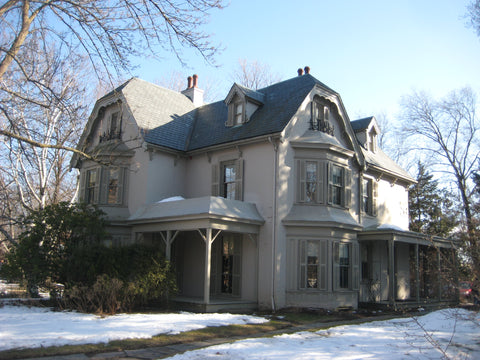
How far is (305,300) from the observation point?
15797 mm

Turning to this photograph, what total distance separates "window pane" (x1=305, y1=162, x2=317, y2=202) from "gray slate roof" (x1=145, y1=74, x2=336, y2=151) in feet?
6.72

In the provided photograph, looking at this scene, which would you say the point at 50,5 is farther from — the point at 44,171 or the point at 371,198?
the point at 371,198

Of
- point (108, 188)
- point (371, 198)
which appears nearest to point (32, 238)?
point (108, 188)

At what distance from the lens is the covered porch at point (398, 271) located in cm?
1806

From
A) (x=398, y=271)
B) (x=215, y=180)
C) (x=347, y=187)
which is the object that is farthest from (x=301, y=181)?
(x=398, y=271)

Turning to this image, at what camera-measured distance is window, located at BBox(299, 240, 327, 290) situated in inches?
632

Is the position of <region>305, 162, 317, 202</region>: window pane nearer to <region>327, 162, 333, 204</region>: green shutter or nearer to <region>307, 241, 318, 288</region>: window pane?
<region>327, 162, 333, 204</region>: green shutter

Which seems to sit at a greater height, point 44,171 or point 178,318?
point 44,171

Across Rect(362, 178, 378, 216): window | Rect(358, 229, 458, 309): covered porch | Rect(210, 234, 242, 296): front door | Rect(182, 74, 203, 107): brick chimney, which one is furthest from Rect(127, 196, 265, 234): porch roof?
Rect(182, 74, 203, 107): brick chimney

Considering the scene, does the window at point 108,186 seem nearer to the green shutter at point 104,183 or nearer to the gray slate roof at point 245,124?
the green shutter at point 104,183

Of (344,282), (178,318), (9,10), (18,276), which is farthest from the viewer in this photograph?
(344,282)

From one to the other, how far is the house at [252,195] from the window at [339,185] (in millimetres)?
57

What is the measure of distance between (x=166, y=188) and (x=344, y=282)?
26.8 feet

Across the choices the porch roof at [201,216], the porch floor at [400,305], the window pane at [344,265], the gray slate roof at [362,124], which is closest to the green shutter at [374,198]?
the gray slate roof at [362,124]
